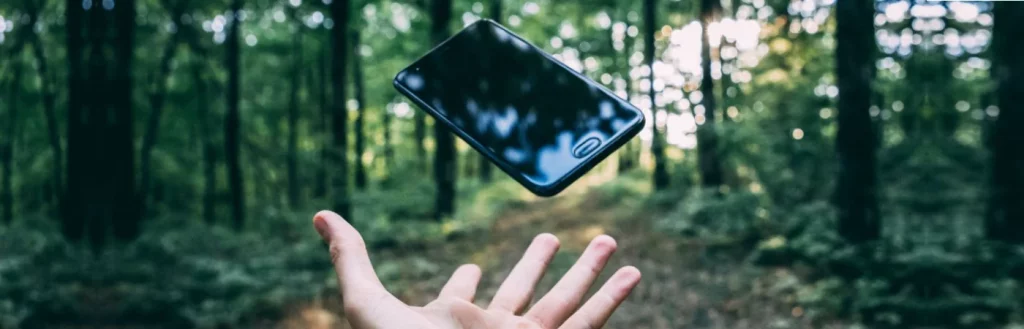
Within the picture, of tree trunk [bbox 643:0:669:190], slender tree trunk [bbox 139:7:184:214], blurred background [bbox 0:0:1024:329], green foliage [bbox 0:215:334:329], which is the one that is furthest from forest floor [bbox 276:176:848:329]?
slender tree trunk [bbox 139:7:184:214]

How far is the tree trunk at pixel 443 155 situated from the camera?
45.9 ft

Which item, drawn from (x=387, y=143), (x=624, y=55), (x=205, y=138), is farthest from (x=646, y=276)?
(x=387, y=143)

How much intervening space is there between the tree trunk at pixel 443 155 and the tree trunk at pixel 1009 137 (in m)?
9.40

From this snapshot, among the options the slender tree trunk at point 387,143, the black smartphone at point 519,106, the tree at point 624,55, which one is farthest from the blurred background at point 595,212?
the slender tree trunk at point 387,143

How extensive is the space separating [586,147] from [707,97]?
43.8ft

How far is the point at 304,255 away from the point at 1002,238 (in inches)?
367

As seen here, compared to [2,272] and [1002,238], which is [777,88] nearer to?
[1002,238]

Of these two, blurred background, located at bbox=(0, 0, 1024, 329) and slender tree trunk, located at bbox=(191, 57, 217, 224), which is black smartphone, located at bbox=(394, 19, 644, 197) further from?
slender tree trunk, located at bbox=(191, 57, 217, 224)

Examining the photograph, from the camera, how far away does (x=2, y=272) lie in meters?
7.18

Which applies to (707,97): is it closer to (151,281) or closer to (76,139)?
(151,281)

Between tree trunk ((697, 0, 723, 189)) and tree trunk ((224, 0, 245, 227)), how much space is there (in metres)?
9.48

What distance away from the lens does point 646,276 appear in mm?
10375

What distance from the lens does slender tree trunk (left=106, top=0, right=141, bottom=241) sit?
7.64 metres

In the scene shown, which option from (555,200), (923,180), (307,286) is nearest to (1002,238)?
(923,180)
